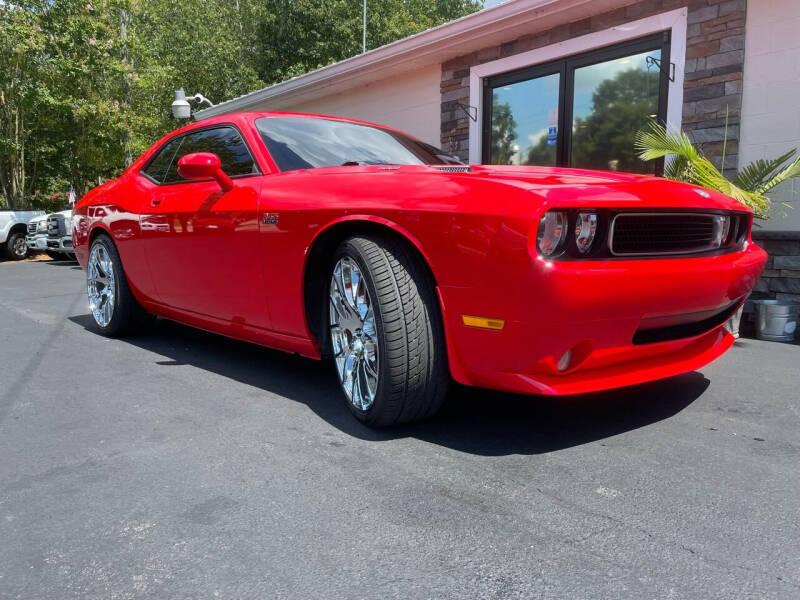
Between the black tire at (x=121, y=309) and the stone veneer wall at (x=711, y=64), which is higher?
the stone veneer wall at (x=711, y=64)

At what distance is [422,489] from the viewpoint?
205 centimetres

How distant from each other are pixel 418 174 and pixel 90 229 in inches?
123

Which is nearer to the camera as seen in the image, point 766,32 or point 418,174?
point 418,174

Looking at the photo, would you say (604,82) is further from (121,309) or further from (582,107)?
(121,309)

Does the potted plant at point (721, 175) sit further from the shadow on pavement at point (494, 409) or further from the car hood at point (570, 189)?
the car hood at point (570, 189)

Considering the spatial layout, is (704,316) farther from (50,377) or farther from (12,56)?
(12,56)

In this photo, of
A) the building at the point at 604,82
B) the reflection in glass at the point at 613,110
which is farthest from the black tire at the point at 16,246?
the reflection in glass at the point at 613,110

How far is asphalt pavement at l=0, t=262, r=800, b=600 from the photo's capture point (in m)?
1.57

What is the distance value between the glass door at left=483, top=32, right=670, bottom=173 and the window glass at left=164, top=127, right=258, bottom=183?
4493 millimetres

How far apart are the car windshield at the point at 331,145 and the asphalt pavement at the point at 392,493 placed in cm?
115

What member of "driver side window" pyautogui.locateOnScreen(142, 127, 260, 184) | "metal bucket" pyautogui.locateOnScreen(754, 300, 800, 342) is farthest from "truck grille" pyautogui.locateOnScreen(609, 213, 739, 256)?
"metal bucket" pyautogui.locateOnScreen(754, 300, 800, 342)

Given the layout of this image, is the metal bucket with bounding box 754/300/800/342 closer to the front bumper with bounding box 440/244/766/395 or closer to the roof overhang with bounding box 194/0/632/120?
the front bumper with bounding box 440/244/766/395

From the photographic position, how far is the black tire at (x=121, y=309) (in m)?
4.28

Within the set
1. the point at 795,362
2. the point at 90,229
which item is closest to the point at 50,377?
the point at 90,229
